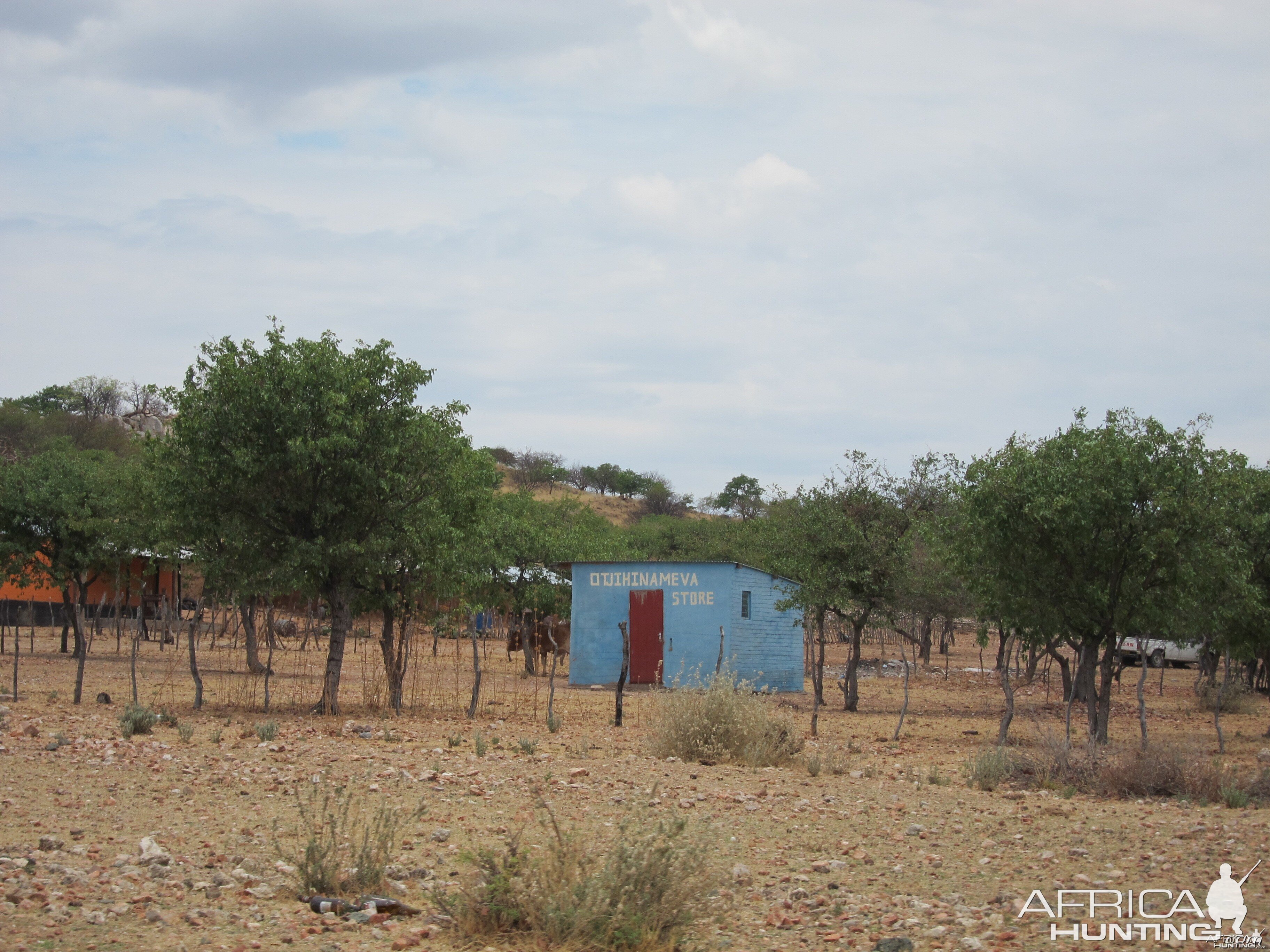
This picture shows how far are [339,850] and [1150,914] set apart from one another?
5.35 metres

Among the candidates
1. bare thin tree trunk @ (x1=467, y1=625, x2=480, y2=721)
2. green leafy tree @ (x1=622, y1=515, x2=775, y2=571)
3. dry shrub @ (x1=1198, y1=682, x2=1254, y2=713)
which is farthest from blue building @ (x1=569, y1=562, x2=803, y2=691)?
dry shrub @ (x1=1198, y1=682, x2=1254, y2=713)

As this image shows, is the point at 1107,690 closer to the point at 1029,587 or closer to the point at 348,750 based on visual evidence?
the point at 1029,587

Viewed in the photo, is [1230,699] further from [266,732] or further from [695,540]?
[695,540]

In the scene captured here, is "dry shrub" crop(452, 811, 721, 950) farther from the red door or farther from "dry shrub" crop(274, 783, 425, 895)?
the red door

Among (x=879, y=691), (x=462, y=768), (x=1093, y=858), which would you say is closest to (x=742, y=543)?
(x=879, y=691)

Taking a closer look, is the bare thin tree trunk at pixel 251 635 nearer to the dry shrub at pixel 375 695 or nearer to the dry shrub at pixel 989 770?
the dry shrub at pixel 375 695

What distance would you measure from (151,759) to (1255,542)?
1856cm

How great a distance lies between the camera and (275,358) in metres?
17.2

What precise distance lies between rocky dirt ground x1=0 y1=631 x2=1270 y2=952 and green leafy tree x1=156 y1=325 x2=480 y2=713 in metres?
2.68

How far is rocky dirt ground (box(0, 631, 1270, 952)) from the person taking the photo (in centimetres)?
636

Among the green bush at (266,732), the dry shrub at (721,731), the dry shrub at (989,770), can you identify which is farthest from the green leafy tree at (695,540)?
the green bush at (266,732)

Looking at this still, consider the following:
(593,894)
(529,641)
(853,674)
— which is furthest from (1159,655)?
(593,894)

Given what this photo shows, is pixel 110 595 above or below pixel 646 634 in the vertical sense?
below

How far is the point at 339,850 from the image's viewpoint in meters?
7.29
